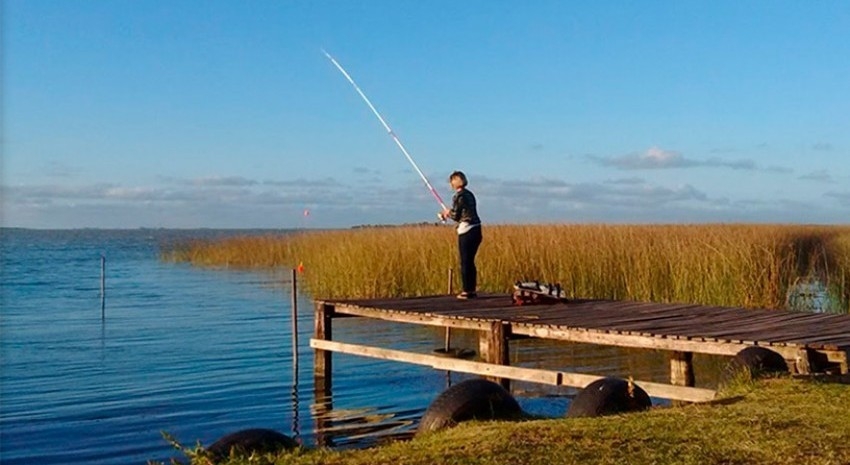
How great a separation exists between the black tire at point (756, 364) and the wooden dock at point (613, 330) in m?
0.38

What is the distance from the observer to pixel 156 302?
26.5 m

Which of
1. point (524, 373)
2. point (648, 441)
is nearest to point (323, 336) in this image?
point (524, 373)

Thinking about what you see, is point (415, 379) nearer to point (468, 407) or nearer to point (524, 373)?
point (524, 373)

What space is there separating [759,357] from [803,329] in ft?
6.12

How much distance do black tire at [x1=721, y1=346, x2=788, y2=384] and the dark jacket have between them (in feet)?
16.3

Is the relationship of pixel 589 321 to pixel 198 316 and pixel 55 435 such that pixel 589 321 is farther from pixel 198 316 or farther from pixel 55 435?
pixel 198 316

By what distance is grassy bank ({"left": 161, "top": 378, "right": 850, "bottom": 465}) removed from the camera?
5355mm

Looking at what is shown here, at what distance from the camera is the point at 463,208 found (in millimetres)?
12688

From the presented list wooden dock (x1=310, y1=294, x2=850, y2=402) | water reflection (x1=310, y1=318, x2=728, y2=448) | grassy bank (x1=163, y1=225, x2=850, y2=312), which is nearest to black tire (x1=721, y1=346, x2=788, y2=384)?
wooden dock (x1=310, y1=294, x2=850, y2=402)

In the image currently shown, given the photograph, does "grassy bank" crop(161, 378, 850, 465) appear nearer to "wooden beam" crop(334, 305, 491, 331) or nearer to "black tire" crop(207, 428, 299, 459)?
"black tire" crop(207, 428, 299, 459)

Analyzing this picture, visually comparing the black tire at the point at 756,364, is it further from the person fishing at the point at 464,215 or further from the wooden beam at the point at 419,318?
the person fishing at the point at 464,215

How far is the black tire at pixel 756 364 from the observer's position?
7961 mm

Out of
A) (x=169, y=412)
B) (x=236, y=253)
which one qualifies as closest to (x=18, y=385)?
(x=169, y=412)

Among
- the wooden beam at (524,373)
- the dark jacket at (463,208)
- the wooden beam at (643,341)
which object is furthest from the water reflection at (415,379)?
the dark jacket at (463,208)
